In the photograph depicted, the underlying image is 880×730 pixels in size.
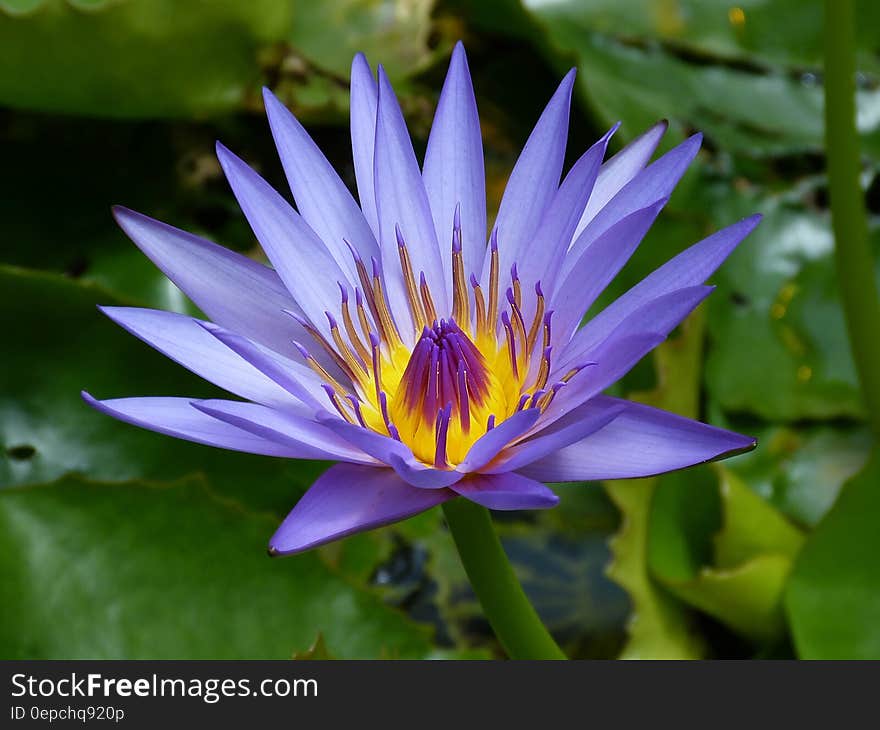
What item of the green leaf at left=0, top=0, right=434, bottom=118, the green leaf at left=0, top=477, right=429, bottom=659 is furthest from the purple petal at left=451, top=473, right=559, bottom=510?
the green leaf at left=0, top=0, right=434, bottom=118

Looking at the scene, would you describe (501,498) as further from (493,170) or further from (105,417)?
(493,170)

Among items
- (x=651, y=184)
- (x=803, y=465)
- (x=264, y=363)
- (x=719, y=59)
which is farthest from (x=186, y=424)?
(x=719, y=59)

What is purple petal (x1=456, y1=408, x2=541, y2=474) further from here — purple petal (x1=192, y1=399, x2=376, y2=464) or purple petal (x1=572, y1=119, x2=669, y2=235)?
purple petal (x1=572, y1=119, x2=669, y2=235)

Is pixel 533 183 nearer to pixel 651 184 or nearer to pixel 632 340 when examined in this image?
pixel 651 184
